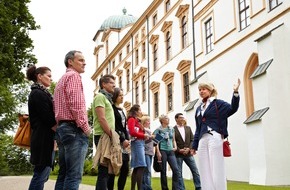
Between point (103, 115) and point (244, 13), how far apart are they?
13529 millimetres

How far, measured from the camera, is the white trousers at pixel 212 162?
20.6ft

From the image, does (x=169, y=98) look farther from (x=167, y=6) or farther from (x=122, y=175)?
(x=122, y=175)

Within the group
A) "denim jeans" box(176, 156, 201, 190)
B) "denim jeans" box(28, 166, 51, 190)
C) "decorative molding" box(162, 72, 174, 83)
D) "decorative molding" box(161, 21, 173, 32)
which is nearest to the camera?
"denim jeans" box(28, 166, 51, 190)

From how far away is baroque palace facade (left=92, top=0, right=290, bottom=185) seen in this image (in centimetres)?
1391

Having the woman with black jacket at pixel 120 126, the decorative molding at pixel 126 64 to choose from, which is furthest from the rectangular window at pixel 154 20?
the woman with black jacket at pixel 120 126

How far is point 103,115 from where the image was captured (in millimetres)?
5852

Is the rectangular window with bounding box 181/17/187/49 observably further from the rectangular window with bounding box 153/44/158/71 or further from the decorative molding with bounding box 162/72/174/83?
the rectangular window with bounding box 153/44/158/71

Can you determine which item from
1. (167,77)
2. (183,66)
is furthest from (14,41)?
(167,77)

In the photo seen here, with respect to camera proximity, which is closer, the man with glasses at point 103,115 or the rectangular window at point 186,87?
the man with glasses at point 103,115

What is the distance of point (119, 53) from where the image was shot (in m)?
40.7

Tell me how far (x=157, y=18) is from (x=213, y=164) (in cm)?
2516

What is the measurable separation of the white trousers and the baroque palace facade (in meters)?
7.75

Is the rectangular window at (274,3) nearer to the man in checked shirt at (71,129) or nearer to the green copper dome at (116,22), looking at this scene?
the man in checked shirt at (71,129)

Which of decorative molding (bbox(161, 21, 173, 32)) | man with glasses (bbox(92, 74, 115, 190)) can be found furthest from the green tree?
man with glasses (bbox(92, 74, 115, 190))
